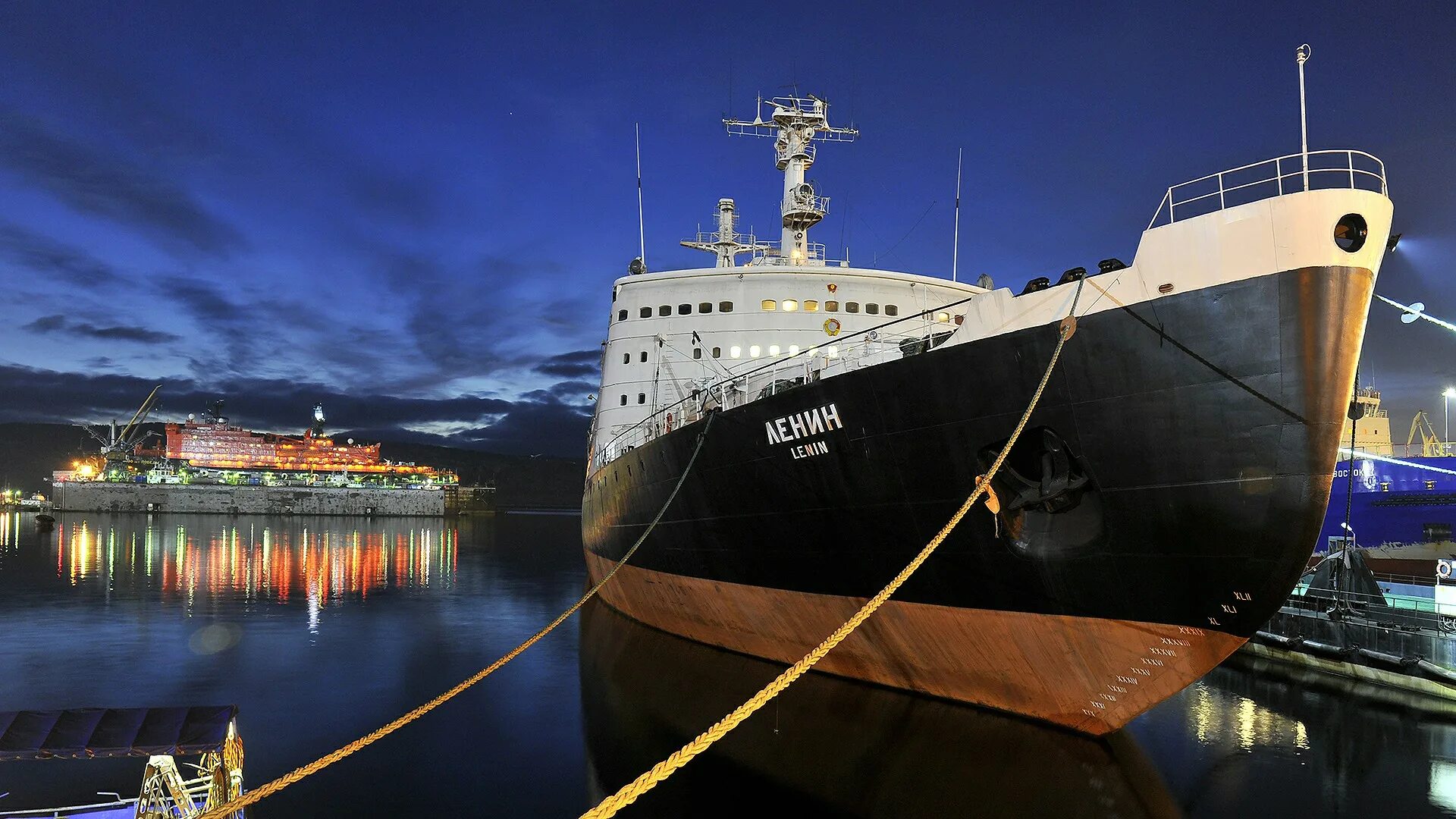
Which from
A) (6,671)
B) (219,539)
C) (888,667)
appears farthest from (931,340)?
(219,539)

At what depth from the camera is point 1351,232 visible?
6656 mm

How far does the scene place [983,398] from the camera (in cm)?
816

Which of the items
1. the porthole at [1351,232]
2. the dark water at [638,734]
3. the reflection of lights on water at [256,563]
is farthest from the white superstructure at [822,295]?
the reflection of lights on water at [256,563]

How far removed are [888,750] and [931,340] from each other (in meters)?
4.61

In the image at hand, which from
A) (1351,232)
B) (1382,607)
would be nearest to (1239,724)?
(1382,607)

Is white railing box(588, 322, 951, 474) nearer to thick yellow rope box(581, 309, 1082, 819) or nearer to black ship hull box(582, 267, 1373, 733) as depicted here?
black ship hull box(582, 267, 1373, 733)

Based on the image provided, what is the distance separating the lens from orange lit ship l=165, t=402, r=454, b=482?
117875 mm

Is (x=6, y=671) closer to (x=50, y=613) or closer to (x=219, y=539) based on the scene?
(x=50, y=613)

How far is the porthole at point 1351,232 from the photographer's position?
21.7 feet

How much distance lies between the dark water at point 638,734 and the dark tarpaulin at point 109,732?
6.97 ft

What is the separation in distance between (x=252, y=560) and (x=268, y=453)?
97.9m

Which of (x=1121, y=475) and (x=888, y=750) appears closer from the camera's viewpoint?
(x=1121, y=475)

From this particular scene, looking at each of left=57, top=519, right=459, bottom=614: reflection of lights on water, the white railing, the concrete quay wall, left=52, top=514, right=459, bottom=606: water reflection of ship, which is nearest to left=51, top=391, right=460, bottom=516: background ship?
the concrete quay wall

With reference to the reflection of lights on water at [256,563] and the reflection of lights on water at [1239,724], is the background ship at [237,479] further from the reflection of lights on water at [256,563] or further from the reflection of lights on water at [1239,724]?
the reflection of lights on water at [1239,724]
